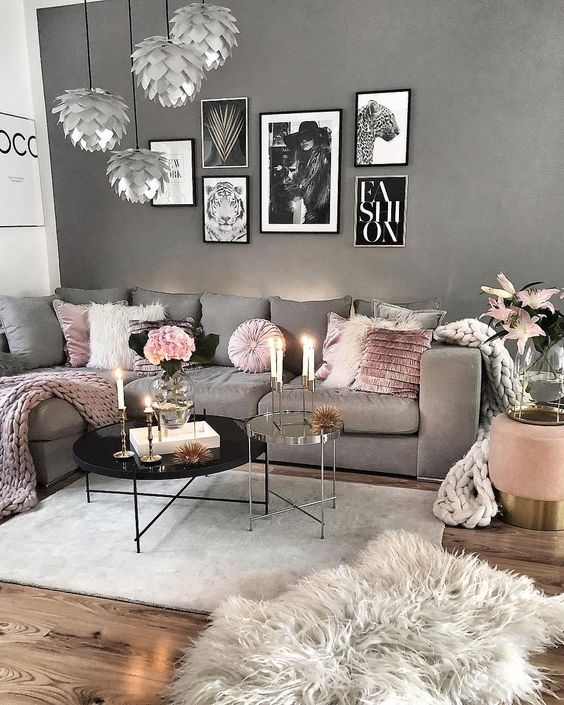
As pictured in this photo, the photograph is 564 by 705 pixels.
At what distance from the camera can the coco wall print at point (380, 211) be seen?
4.31 metres

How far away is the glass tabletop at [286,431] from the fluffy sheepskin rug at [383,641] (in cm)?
55

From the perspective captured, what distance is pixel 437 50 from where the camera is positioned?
13.4ft

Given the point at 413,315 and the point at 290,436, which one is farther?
the point at 413,315

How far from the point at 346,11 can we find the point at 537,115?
138 cm

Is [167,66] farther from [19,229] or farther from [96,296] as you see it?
[19,229]

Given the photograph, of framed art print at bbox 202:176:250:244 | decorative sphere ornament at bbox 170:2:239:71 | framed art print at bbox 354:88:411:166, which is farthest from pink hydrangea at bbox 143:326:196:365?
framed art print at bbox 354:88:411:166

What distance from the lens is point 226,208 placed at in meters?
4.67

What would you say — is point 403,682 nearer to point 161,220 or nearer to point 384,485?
point 384,485

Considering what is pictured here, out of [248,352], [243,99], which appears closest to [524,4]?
[243,99]

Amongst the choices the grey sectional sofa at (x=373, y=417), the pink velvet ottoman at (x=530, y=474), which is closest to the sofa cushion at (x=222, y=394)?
the grey sectional sofa at (x=373, y=417)

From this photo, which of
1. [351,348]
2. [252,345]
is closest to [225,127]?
[252,345]

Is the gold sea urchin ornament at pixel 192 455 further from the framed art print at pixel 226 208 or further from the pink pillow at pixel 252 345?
the framed art print at pixel 226 208

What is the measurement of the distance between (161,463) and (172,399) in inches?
14.8

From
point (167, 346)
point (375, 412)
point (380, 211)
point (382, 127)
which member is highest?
point (382, 127)
